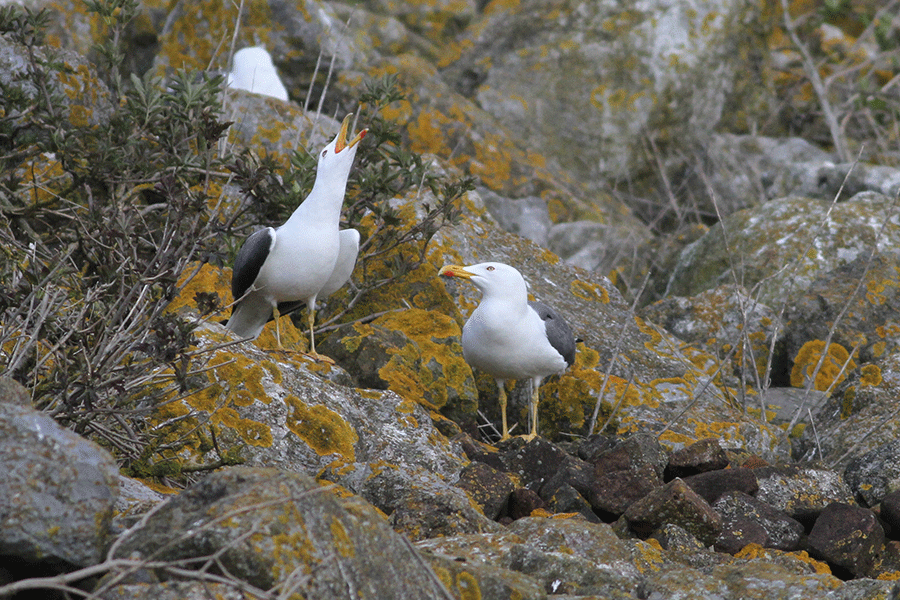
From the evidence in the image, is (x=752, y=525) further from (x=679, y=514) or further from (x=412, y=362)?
(x=412, y=362)

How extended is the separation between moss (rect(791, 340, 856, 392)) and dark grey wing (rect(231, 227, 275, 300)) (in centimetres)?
347

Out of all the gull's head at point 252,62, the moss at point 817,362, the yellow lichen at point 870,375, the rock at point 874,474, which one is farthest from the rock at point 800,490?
the gull's head at point 252,62

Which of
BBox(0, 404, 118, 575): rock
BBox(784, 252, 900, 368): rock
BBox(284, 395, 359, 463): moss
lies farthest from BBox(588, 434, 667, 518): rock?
BBox(784, 252, 900, 368): rock

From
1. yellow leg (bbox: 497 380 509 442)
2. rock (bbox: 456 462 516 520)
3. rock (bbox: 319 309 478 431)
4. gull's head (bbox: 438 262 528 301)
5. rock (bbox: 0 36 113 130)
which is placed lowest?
yellow leg (bbox: 497 380 509 442)

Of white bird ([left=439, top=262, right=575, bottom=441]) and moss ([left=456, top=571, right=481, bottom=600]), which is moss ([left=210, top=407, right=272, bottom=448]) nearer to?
moss ([left=456, top=571, right=481, bottom=600])

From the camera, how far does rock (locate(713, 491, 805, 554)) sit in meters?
3.86

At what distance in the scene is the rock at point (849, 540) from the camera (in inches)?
149

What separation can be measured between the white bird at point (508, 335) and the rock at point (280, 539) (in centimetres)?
275

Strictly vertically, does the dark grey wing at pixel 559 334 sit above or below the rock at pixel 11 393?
below

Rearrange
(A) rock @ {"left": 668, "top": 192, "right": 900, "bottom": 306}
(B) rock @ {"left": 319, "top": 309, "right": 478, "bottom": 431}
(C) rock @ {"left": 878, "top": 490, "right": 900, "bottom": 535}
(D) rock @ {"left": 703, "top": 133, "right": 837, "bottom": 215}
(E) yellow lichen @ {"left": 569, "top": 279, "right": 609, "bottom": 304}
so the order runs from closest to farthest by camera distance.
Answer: (C) rock @ {"left": 878, "top": 490, "right": 900, "bottom": 535}, (B) rock @ {"left": 319, "top": 309, "right": 478, "bottom": 431}, (E) yellow lichen @ {"left": 569, "top": 279, "right": 609, "bottom": 304}, (A) rock @ {"left": 668, "top": 192, "right": 900, "bottom": 306}, (D) rock @ {"left": 703, "top": 133, "right": 837, "bottom": 215}

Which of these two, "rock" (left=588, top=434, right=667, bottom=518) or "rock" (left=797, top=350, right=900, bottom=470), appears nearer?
"rock" (left=588, top=434, right=667, bottom=518)

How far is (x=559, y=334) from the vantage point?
559 cm

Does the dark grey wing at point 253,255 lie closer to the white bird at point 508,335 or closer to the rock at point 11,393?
the white bird at point 508,335

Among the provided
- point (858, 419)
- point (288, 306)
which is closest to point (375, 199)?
point (288, 306)
